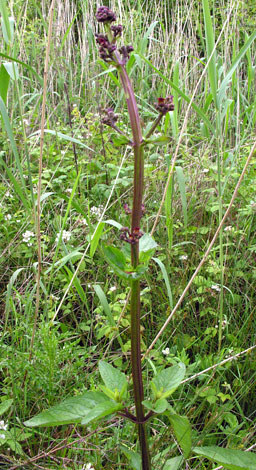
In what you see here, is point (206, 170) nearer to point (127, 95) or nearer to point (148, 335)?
point (148, 335)

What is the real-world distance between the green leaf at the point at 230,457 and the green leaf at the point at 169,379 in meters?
0.14

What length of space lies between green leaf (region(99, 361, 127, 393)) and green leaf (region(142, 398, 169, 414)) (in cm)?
9

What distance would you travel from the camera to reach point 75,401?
0.96 metres

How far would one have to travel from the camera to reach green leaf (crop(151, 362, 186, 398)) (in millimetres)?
1014

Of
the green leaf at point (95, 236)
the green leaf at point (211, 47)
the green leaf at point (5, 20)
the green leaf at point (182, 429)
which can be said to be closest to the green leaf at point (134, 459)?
the green leaf at point (182, 429)

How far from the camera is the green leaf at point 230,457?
94 centimetres

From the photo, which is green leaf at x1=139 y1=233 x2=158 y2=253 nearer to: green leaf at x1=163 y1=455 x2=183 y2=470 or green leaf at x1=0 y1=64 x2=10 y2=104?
green leaf at x1=163 y1=455 x2=183 y2=470

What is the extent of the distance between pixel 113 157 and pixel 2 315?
1.20m

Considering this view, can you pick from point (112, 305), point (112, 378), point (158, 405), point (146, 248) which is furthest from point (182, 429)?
point (112, 305)

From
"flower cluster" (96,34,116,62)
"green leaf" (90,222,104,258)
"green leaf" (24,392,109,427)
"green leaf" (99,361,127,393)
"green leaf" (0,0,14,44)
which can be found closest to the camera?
"flower cluster" (96,34,116,62)

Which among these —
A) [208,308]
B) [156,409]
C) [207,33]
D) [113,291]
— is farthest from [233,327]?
[207,33]

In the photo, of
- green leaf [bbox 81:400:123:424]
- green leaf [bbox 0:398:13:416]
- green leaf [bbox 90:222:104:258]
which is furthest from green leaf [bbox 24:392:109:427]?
green leaf [bbox 90:222:104:258]

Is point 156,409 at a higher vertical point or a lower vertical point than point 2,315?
higher

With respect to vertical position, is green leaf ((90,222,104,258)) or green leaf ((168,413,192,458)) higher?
green leaf ((90,222,104,258))
